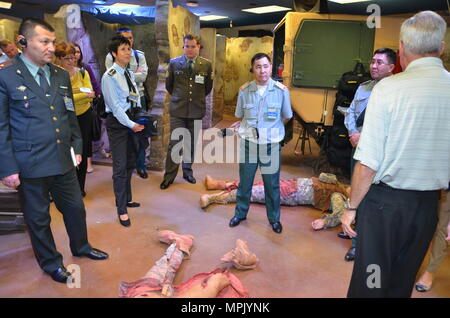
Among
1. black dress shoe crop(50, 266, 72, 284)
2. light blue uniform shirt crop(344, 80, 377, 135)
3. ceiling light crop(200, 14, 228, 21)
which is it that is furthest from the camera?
ceiling light crop(200, 14, 228, 21)

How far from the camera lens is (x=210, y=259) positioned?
104 inches

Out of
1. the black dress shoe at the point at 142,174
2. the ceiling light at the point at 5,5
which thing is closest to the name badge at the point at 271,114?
the black dress shoe at the point at 142,174

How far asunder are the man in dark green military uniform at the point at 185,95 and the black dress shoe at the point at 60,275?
1973mm

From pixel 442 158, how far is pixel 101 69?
15.7 ft

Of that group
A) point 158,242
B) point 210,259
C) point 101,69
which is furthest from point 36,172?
point 101,69

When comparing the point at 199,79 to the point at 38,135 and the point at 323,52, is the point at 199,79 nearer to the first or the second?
the point at 323,52

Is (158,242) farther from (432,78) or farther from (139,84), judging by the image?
(432,78)

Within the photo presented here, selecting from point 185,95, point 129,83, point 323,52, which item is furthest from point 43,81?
point 323,52

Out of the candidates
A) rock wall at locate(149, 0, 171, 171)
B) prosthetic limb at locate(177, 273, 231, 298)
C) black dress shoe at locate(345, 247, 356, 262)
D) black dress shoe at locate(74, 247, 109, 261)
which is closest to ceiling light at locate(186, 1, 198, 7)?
rock wall at locate(149, 0, 171, 171)

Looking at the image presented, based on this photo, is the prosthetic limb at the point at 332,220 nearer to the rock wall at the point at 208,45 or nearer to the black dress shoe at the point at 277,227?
the black dress shoe at the point at 277,227

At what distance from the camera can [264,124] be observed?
2.97m

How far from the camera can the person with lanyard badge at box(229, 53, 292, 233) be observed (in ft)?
9.62

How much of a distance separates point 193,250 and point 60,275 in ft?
3.10

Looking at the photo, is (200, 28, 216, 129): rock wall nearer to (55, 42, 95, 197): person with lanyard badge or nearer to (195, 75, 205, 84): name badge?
(195, 75, 205, 84): name badge
